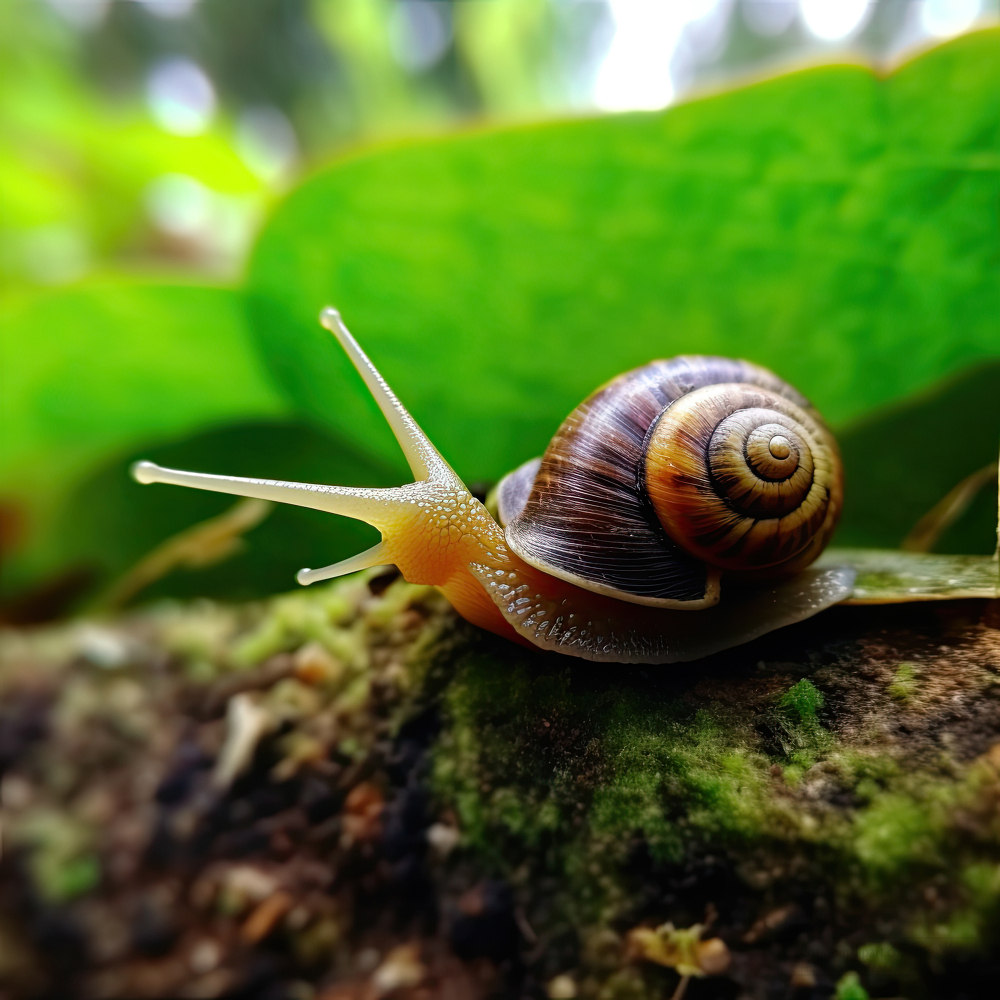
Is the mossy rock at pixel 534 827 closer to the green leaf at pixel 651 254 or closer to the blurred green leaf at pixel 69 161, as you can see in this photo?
the green leaf at pixel 651 254

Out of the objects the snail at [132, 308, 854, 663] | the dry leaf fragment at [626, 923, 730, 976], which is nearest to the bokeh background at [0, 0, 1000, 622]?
the snail at [132, 308, 854, 663]

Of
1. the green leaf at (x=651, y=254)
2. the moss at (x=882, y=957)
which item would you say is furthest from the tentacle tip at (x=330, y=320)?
the moss at (x=882, y=957)

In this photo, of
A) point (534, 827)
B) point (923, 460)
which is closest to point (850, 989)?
point (534, 827)

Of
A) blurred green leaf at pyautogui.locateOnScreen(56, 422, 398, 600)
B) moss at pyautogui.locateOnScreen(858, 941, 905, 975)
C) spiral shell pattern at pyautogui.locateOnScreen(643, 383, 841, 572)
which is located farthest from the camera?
blurred green leaf at pyautogui.locateOnScreen(56, 422, 398, 600)

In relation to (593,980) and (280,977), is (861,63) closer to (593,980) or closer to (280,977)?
(593,980)

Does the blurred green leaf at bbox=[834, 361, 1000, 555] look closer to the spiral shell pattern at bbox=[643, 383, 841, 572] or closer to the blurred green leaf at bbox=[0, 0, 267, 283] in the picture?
the spiral shell pattern at bbox=[643, 383, 841, 572]

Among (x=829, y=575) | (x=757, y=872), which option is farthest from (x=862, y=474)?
(x=757, y=872)
